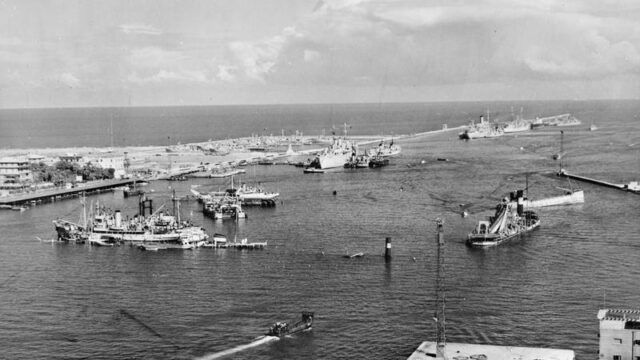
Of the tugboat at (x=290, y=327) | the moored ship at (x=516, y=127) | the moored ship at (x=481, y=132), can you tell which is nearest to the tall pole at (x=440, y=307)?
the tugboat at (x=290, y=327)

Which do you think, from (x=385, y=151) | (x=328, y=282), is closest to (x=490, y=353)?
(x=328, y=282)

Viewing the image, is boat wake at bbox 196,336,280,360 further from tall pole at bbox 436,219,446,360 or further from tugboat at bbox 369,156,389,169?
tugboat at bbox 369,156,389,169

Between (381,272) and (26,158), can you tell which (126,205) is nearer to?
(26,158)

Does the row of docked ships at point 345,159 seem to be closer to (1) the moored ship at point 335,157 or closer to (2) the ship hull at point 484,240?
(1) the moored ship at point 335,157

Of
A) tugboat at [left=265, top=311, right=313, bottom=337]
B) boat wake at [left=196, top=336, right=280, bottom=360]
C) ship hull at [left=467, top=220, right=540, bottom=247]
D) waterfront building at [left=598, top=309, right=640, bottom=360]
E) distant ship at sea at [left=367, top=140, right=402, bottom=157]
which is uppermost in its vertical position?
distant ship at sea at [left=367, top=140, right=402, bottom=157]

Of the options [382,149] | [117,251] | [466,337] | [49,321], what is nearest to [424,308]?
[466,337]

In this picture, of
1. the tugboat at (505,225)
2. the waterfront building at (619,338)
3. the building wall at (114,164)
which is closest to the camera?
the waterfront building at (619,338)

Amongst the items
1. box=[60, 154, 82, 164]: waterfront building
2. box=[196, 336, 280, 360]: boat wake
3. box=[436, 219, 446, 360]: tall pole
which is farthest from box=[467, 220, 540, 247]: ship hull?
box=[60, 154, 82, 164]: waterfront building
